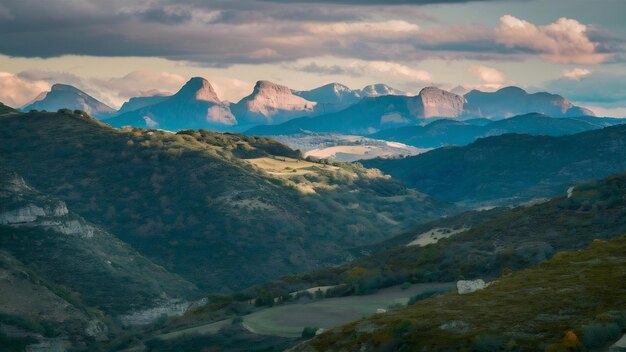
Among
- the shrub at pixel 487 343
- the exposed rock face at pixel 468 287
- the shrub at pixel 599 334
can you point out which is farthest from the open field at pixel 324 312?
the shrub at pixel 599 334

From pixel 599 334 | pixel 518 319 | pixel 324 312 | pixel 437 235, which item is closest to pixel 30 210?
pixel 437 235

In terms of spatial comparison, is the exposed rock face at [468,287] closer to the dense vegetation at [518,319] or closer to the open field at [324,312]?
the dense vegetation at [518,319]

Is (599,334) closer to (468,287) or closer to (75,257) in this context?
(468,287)

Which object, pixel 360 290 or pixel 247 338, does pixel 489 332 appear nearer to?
pixel 247 338

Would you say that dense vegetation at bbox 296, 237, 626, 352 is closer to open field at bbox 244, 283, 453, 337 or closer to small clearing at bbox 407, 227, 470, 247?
open field at bbox 244, 283, 453, 337

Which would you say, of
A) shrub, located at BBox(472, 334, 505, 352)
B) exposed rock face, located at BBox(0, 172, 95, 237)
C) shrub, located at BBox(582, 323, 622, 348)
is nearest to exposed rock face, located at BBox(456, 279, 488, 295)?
shrub, located at BBox(472, 334, 505, 352)
